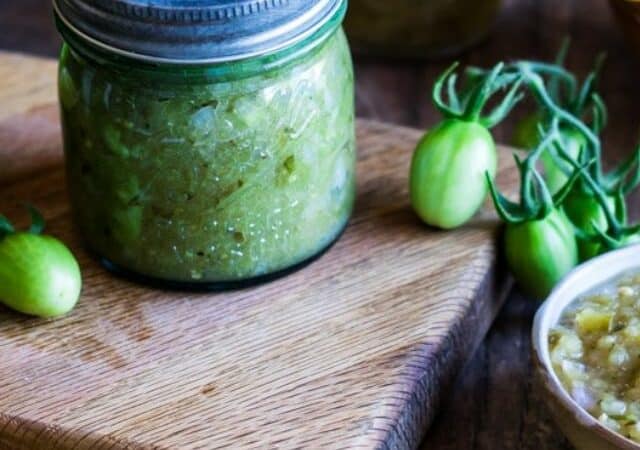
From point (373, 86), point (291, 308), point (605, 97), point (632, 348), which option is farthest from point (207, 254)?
point (605, 97)

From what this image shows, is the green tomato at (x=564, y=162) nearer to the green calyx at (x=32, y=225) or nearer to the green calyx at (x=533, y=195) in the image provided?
the green calyx at (x=533, y=195)

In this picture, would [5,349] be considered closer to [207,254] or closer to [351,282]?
[207,254]

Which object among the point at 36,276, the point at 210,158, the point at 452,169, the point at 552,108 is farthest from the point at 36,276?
the point at 552,108

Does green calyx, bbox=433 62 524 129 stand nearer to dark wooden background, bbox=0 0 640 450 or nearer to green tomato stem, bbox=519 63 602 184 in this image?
green tomato stem, bbox=519 63 602 184

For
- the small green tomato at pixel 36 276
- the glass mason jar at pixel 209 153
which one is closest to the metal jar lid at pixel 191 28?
the glass mason jar at pixel 209 153

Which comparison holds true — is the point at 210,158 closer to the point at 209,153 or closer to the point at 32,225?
the point at 209,153

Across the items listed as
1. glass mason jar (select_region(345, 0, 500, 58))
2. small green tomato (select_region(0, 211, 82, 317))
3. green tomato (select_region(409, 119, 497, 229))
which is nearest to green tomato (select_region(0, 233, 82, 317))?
small green tomato (select_region(0, 211, 82, 317))

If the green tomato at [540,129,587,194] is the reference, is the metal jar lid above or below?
above
